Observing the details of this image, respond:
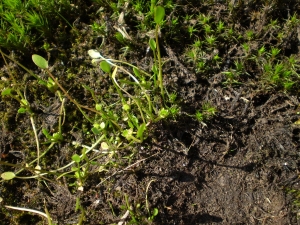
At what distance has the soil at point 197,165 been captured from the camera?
1.84 m

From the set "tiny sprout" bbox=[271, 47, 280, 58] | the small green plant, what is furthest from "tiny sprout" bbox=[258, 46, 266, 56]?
the small green plant

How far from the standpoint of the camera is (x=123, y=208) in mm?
1796

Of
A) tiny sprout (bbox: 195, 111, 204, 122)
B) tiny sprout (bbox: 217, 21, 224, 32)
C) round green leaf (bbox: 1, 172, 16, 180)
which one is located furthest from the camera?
tiny sprout (bbox: 217, 21, 224, 32)

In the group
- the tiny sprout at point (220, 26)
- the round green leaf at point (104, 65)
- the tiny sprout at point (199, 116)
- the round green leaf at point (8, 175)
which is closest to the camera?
the round green leaf at point (104, 65)

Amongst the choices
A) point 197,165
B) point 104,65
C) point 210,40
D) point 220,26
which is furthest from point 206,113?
point 104,65

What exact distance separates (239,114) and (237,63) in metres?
0.32

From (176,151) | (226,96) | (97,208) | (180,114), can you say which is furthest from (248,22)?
(97,208)

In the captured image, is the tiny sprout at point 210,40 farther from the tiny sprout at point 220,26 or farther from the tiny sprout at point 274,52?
the tiny sprout at point 274,52

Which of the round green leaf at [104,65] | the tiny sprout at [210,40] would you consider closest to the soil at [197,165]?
the tiny sprout at [210,40]

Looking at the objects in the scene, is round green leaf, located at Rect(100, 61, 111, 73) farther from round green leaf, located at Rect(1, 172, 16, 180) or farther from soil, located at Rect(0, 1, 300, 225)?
round green leaf, located at Rect(1, 172, 16, 180)

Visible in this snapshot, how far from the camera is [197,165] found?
1890mm

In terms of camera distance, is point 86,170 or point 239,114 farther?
point 239,114

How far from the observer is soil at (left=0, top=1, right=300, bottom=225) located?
1838mm

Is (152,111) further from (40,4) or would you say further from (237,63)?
(40,4)
